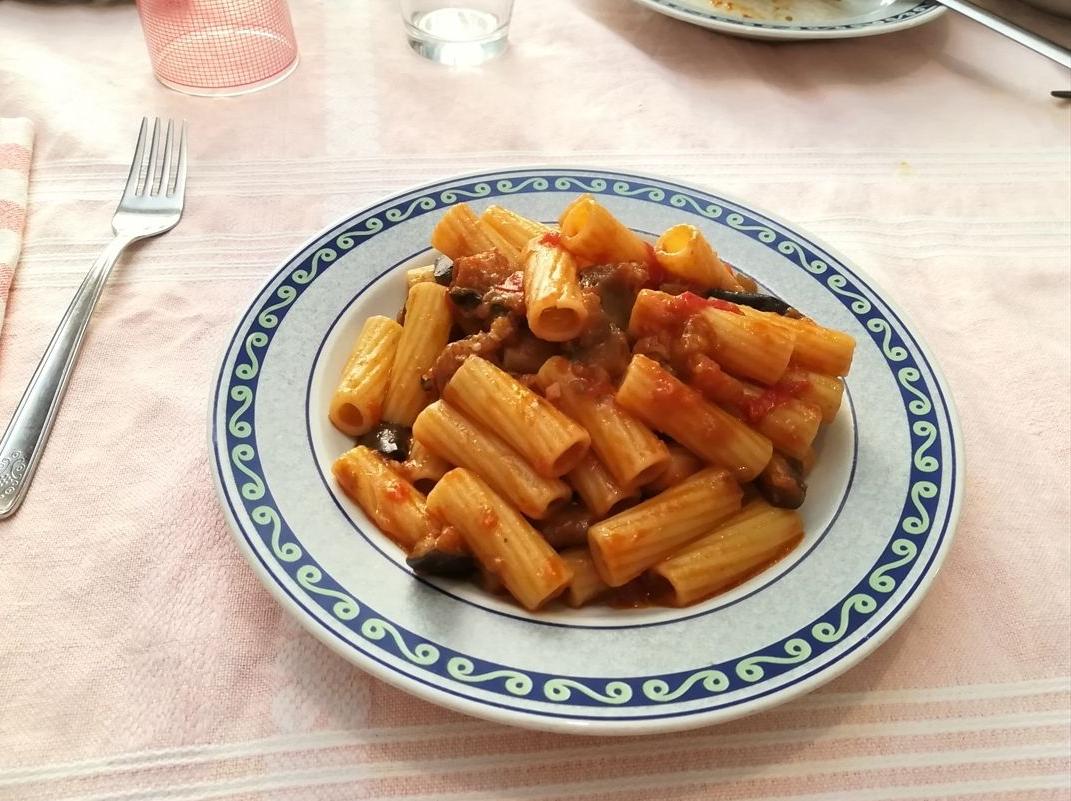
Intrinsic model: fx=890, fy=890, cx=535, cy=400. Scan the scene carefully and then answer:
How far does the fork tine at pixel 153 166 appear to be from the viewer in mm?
2193

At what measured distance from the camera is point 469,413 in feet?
4.85

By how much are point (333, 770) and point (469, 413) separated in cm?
58

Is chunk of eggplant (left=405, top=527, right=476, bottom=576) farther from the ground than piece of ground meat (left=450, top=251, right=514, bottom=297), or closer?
closer

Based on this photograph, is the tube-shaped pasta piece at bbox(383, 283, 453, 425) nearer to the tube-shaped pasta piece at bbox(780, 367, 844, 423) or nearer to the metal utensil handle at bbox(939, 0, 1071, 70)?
the tube-shaped pasta piece at bbox(780, 367, 844, 423)

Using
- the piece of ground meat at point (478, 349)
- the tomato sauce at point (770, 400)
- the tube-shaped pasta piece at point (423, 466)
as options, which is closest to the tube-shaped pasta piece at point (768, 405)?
the tomato sauce at point (770, 400)

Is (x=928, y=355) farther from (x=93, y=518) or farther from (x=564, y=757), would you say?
(x=93, y=518)

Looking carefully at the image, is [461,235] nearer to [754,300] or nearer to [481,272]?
[481,272]

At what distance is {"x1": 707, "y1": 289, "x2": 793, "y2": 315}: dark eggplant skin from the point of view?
161 cm

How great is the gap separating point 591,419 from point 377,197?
1.10 m

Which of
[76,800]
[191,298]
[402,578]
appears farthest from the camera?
[191,298]

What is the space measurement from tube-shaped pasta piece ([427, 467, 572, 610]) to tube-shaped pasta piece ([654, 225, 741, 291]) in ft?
1.74

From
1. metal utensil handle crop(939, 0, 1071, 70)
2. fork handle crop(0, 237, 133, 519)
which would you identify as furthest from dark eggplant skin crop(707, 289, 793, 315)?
metal utensil handle crop(939, 0, 1071, 70)

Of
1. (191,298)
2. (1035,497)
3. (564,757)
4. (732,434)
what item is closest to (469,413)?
(732,434)

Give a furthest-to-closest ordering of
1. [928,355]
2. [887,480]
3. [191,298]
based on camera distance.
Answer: [191,298], [928,355], [887,480]
